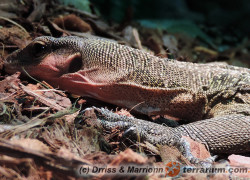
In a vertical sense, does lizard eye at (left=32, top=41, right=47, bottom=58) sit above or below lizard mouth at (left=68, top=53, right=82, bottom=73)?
above

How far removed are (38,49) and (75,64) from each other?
0.57m

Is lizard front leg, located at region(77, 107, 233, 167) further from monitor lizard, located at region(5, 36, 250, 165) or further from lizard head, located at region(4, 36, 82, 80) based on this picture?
lizard head, located at region(4, 36, 82, 80)

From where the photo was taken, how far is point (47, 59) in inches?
143

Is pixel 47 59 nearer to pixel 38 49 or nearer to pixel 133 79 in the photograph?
pixel 38 49

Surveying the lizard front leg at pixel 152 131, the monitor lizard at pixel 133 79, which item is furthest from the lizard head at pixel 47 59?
the lizard front leg at pixel 152 131

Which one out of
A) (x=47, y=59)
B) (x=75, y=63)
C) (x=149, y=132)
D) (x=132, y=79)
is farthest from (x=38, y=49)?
(x=149, y=132)

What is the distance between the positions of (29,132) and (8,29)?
8.58ft

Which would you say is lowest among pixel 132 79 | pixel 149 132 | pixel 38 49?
pixel 149 132

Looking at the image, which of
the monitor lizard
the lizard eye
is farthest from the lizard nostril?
the lizard eye

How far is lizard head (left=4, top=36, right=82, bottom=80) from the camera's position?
3.62 metres

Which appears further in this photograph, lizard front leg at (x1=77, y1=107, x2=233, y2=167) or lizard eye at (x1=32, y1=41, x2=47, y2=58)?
lizard eye at (x1=32, y1=41, x2=47, y2=58)

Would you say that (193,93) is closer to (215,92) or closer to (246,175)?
(215,92)

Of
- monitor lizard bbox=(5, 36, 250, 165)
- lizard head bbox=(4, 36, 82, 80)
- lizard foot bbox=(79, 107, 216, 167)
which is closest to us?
lizard foot bbox=(79, 107, 216, 167)

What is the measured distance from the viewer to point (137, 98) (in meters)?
3.55
